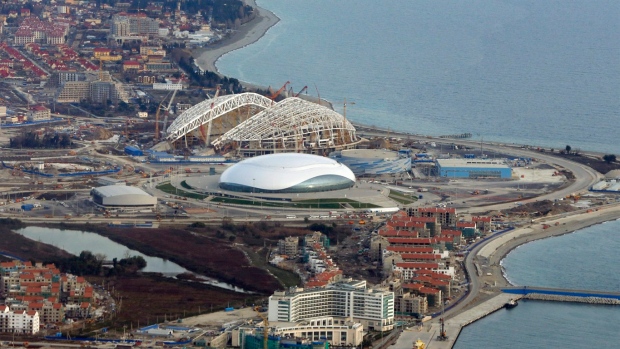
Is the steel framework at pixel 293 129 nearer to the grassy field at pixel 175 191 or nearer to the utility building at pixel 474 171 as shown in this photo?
the utility building at pixel 474 171

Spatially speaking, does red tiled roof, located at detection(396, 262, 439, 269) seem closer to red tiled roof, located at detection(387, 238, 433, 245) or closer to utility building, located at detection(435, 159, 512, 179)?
red tiled roof, located at detection(387, 238, 433, 245)

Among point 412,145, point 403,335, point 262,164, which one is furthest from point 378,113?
point 403,335

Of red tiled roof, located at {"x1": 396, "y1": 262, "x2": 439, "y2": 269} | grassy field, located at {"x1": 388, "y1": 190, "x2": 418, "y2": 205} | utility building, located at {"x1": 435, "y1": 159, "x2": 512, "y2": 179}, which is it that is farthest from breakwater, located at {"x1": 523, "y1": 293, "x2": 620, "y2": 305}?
utility building, located at {"x1": 435, "y1": 159, "x2": 512, "y2": 179}

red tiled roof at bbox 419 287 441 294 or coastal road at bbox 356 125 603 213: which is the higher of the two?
coastal road at bbox 356 125 603 213

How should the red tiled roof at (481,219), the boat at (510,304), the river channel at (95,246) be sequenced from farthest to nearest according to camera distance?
the red tiled roof at (481,219), the river channel at (95,246), the boat at (510,304)

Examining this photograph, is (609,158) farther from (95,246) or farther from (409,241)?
(95,246)

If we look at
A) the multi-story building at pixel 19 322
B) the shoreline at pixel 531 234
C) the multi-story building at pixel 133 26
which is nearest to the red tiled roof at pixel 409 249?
the shoreline at pixel 531 234
